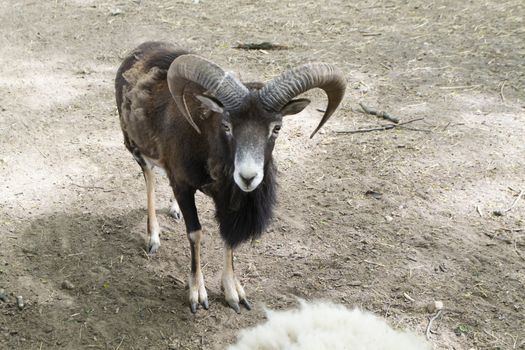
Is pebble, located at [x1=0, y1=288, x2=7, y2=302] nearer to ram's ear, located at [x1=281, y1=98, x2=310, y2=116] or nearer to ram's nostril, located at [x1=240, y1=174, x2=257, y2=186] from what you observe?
ram's nostril, located at [x1=240, y1=174, x2=257, y2=186]

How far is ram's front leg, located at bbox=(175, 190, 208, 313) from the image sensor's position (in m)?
5.06

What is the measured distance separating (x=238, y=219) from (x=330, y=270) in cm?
124

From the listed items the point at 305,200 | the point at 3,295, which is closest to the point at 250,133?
the point at 305,200

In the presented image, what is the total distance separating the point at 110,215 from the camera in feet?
20.5

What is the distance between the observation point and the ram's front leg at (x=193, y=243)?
5062mm

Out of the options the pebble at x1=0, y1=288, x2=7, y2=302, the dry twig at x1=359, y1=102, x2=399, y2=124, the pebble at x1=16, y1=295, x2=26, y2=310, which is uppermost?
the pebble at x1=0, y1=288, x2=7, y2=302

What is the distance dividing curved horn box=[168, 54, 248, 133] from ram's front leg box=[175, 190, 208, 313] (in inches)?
28.8

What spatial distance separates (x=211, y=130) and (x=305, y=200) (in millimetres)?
2233

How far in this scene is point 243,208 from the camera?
4.91 m

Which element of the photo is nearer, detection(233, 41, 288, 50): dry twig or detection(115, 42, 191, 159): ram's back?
detection(115, 42, 191, 159): ram's back

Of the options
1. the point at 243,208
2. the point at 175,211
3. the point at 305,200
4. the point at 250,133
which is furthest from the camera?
the point at 305,200

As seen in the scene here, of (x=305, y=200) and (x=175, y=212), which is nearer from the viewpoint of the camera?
(x=175, y=212)

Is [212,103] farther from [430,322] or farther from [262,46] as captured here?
[262,46]

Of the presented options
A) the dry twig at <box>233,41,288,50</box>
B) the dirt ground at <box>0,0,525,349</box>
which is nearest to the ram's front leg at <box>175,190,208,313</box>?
the dirt ground at <box>0,0,525,349</box>
